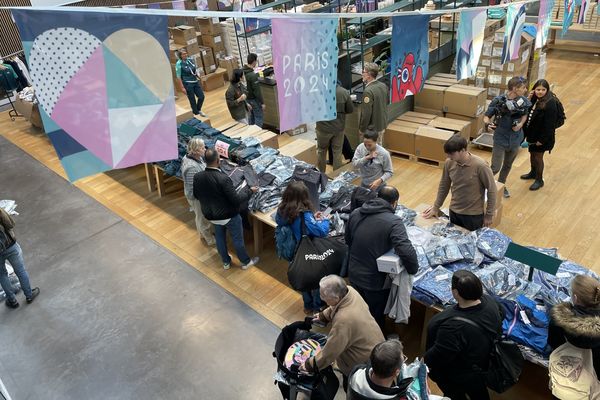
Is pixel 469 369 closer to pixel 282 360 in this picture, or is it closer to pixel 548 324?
pixel 548 324

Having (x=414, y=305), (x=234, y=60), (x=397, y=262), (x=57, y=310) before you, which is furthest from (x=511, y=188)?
(x=234, y=60)

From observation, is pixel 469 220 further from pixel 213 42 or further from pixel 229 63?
pixel 213 42

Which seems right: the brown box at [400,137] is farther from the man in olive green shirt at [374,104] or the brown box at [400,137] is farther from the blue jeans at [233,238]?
the blue jeans at [233,238]

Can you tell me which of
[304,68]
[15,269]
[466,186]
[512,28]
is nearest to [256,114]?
[512,28]

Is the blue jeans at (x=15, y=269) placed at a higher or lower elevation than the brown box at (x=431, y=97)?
lower

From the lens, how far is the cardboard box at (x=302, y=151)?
20.4 feet

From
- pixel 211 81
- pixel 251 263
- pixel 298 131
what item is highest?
pixel 211 81

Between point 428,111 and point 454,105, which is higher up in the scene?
point 454,105

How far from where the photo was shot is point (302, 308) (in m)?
4.57

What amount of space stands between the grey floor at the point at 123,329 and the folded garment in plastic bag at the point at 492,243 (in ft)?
6.42

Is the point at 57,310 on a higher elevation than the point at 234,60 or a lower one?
lower

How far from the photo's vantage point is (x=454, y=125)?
7.03 metres

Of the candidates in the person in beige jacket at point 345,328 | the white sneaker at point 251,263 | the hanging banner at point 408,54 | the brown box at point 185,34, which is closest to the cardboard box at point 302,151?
the white sneaker at point 251,263

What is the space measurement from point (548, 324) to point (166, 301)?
3442 millimetres
